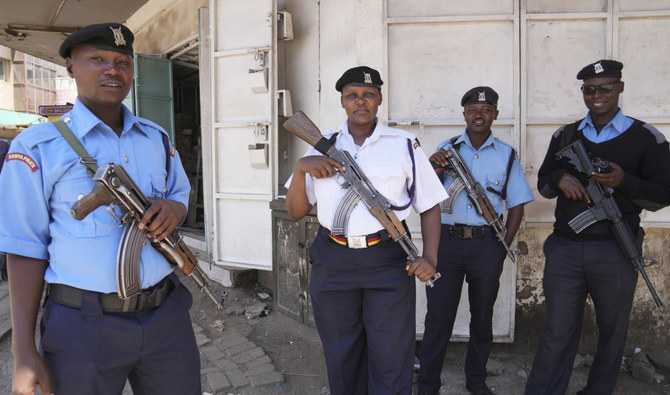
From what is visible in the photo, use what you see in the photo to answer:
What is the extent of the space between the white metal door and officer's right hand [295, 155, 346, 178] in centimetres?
239

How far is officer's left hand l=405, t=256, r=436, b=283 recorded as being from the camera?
2.23 m

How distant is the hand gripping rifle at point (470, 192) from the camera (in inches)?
118

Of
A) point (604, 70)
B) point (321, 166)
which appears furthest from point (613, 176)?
point (321, 166)

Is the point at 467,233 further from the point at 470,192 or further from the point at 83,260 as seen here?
the point at 83,260

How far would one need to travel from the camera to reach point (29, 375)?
4.81 ft

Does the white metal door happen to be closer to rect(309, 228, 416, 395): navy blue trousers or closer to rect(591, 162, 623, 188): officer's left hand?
rect(309, 228, 416, 395): navy blue trousers

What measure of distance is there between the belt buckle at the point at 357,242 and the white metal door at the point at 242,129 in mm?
2574

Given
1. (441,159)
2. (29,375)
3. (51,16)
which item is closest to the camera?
(29,375)

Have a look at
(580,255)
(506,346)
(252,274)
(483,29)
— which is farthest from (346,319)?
(252,274)

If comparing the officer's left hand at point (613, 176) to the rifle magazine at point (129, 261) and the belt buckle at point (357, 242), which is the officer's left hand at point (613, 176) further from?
the rifle magazine at point (129, 261)

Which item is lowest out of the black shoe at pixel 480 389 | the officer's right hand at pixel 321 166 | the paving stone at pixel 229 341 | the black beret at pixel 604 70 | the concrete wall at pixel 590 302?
the paving stone at pixel 229 341

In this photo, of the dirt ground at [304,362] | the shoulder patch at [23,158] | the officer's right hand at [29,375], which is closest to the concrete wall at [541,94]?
the dirt ground at [304,362]

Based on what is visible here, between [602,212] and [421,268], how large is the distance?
4.00 ft

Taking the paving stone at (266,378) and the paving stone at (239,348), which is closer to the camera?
the paving stone at (266,378)
